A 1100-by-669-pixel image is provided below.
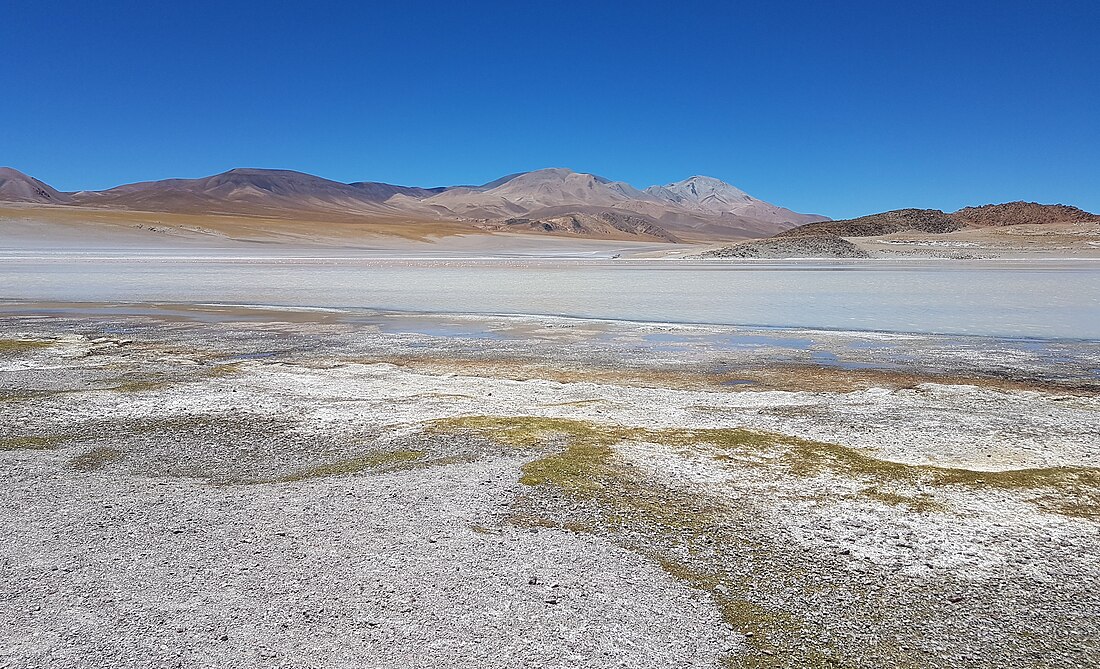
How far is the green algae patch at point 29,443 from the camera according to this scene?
5.58m

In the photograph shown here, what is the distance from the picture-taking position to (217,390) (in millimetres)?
7656

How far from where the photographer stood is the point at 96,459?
17.5ft

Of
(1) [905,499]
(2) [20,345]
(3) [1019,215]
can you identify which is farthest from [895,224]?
(1) [905,499]

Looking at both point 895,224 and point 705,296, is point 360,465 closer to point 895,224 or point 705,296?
point 705,296

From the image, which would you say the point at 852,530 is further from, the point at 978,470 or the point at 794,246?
the point at 794,246

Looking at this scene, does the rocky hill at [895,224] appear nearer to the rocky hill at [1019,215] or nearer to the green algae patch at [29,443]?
the rocky hill at [1019,215]

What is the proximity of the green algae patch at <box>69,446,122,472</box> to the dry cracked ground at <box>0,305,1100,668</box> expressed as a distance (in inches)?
1.3

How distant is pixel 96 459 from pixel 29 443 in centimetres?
77

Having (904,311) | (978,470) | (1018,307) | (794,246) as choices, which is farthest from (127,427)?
(794,246)

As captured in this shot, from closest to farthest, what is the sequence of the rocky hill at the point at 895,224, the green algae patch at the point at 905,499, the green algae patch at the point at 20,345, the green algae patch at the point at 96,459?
1. the green algae patch at the point at 905,499
2. the green algae patch at the point at 96,459
3. the green algae patch at the point at 20,345
4. the rocky hill at the point at 895,224

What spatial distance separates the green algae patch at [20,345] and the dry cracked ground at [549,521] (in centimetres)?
211

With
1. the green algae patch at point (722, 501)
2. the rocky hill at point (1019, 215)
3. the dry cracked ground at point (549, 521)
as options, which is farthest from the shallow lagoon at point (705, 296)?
the rocky hill at point (1019, 215)

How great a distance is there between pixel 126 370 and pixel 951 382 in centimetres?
869

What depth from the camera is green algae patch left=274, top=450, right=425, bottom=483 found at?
4.98m
